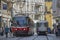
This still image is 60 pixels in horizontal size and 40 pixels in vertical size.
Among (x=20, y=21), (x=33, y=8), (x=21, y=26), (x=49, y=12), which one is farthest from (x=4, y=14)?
(x=33, y=8)

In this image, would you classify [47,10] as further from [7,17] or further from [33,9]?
[7,17]

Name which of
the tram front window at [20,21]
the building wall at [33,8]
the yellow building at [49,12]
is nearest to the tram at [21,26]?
the tram front window at [20,21]

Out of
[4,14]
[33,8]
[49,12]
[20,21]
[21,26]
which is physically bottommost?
[21,26]

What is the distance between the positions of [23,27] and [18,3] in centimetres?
3602

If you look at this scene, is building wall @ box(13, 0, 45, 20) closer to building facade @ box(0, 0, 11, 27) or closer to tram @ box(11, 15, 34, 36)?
building facade @ box(0, 0, 11, 27)

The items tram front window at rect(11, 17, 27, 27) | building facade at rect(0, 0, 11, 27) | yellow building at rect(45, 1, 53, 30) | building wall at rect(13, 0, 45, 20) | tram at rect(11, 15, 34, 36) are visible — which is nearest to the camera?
tram at rect(11, 15, 34, 36)

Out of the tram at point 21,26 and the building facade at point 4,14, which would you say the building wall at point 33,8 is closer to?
the building facade at point 4,14

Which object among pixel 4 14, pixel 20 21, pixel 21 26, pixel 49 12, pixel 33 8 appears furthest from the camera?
pixel 33 8

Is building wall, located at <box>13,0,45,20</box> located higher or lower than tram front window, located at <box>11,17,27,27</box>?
higher

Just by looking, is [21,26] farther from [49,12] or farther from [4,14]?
[49,12]

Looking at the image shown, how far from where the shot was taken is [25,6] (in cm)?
8231

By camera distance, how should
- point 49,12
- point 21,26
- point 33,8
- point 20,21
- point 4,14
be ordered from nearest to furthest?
point 21,26, point 20,21, point 4,14, point 49,12, point 33,8

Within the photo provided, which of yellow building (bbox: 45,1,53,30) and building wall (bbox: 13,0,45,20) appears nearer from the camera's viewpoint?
yellow building (bbox: 45,1,53,30)

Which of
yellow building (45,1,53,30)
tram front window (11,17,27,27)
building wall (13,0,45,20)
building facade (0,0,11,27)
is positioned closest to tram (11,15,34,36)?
tram front window (11,17,27,27)
